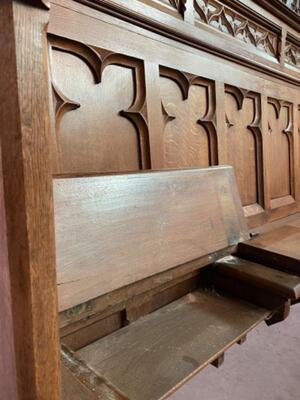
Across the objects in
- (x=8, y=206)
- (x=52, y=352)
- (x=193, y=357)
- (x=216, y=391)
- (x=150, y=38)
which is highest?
(x=150, y=38)

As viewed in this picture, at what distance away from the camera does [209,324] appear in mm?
650

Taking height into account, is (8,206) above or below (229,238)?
above

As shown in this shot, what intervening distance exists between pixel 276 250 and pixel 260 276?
13cm

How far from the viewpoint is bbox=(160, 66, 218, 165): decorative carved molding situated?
1.05 metres

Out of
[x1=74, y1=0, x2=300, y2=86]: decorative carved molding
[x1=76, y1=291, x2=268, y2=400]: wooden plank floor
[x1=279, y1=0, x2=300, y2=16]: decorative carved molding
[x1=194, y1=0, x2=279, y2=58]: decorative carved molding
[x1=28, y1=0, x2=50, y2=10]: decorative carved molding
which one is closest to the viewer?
[x1=28, y1=0, x2=50, y2=10]: decorative carved molding

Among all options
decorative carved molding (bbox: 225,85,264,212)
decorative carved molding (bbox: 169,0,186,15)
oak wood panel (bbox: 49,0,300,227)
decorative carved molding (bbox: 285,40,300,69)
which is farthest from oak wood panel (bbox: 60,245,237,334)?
decorative carved molding (bbox: 285,40,300,69)

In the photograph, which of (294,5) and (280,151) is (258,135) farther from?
(294,5)

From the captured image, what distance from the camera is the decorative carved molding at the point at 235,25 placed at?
3.80 ft

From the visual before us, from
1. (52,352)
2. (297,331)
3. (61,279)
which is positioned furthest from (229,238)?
(297,331)

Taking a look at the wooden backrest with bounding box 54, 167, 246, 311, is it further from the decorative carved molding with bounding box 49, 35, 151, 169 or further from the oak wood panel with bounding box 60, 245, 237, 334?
the decorative carved molding with bounding box 49, 35, 151, 169

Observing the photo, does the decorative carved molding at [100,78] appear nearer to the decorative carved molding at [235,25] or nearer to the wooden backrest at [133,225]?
the wooden backrest at [133,225]

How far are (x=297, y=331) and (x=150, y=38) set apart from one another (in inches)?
64.8

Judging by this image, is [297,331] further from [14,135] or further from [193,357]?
[14,135]

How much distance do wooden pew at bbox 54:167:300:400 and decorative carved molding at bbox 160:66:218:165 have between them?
0.35m
